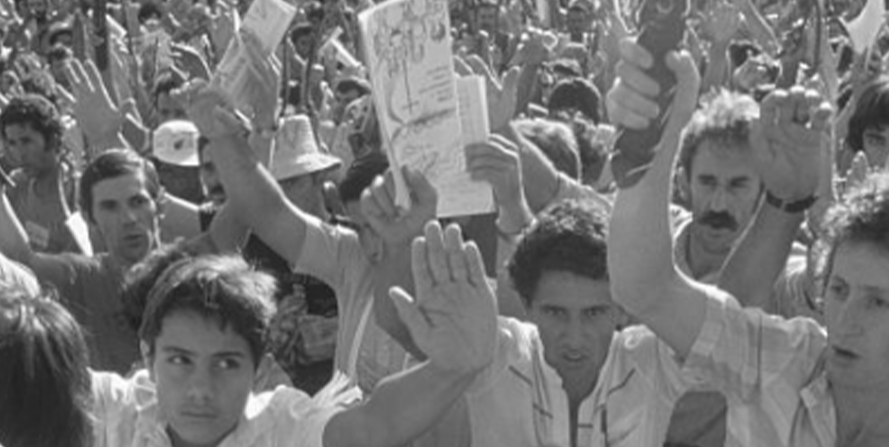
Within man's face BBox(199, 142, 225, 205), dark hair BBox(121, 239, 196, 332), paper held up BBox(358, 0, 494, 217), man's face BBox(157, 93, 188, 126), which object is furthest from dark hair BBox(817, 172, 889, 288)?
man's face BBox(157, 93, 188, 126)

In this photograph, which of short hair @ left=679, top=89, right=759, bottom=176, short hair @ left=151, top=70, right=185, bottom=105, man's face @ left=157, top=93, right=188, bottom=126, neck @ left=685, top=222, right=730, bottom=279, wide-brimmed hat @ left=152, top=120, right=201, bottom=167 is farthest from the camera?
short hair @ left=151, top=70, right=185, bottom=105

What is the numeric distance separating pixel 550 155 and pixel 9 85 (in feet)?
19.9

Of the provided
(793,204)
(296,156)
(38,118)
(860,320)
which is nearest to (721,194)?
(793,204)

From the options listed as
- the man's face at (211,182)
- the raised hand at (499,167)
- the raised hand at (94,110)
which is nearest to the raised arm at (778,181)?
the raised hand at (499,167)

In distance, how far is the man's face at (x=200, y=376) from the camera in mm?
3141

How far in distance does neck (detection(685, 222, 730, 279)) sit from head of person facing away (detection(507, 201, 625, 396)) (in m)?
0.58

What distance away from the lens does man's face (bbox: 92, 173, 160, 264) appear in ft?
16.1

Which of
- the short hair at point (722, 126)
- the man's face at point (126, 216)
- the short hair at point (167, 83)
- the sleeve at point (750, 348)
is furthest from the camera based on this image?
the short hair at point (167, 83)

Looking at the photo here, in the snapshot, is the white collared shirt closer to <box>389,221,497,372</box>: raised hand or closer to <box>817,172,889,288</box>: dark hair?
<box>389,221,497,372</box>: raised hand

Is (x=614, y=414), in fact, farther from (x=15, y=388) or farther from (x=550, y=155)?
(x=550, y=155)

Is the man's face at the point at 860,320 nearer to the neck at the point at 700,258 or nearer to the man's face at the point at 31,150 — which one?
the neck at the point at 700,258

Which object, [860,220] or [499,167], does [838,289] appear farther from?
[499,167]

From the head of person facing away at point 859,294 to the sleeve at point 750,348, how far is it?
8 cm

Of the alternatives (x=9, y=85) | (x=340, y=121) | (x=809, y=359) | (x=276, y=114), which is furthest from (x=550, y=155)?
(x=9, y=85)
